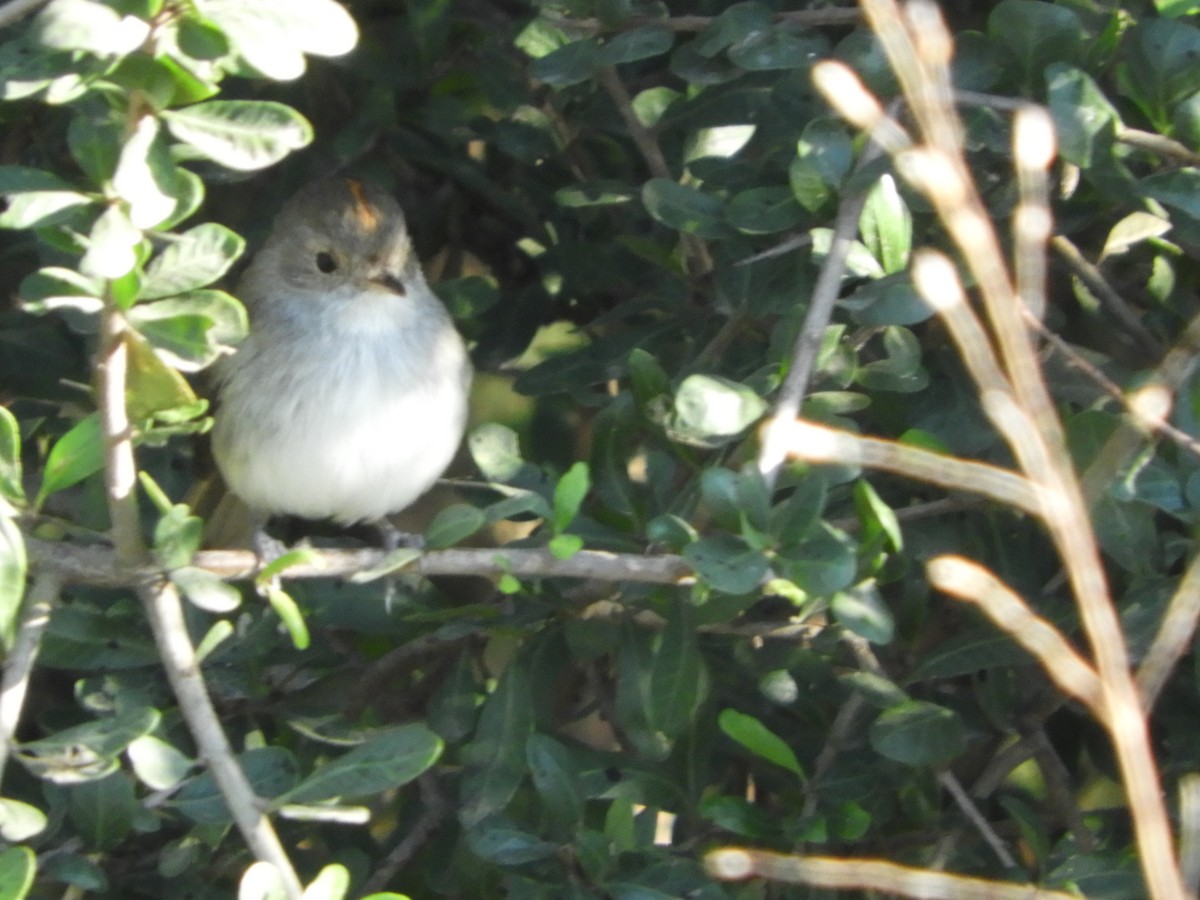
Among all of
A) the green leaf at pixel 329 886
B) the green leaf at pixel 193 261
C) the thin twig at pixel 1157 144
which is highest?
the green leaf at pixel 193 261

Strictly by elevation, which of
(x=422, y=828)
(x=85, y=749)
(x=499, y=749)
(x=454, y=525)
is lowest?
(x=422, y=828)

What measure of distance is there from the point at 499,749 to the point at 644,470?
2.04 feet

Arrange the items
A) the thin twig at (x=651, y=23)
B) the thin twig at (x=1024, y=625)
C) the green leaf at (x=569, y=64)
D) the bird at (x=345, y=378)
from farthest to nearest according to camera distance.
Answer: the bird at (x=345, y=378), the green leaf at (x=569, y=64), the thin twig at (x=651, y=23), the thin twig at (x=1024, y=625)

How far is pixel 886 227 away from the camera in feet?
8.75

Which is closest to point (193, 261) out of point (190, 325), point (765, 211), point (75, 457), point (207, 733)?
point (190, 325)

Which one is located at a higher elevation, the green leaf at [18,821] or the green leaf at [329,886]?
the green leaf at [18,821]

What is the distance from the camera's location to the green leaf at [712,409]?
2.47 m

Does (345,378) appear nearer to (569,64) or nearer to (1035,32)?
→ (569,64)

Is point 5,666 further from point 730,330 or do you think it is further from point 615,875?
point 730,330

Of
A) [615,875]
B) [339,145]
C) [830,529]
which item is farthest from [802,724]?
[339,145]

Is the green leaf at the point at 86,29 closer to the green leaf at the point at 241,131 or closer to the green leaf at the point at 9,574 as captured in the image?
the green leaf at the point at 241,131

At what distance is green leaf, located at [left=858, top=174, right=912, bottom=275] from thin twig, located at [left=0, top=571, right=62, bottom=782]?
1.49m

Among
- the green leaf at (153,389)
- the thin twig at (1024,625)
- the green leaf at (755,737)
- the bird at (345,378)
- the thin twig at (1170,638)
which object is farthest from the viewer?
the bird at (345,378)

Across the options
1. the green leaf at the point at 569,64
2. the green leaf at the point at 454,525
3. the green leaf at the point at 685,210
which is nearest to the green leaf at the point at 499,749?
the green leaf at the point at 454,525
